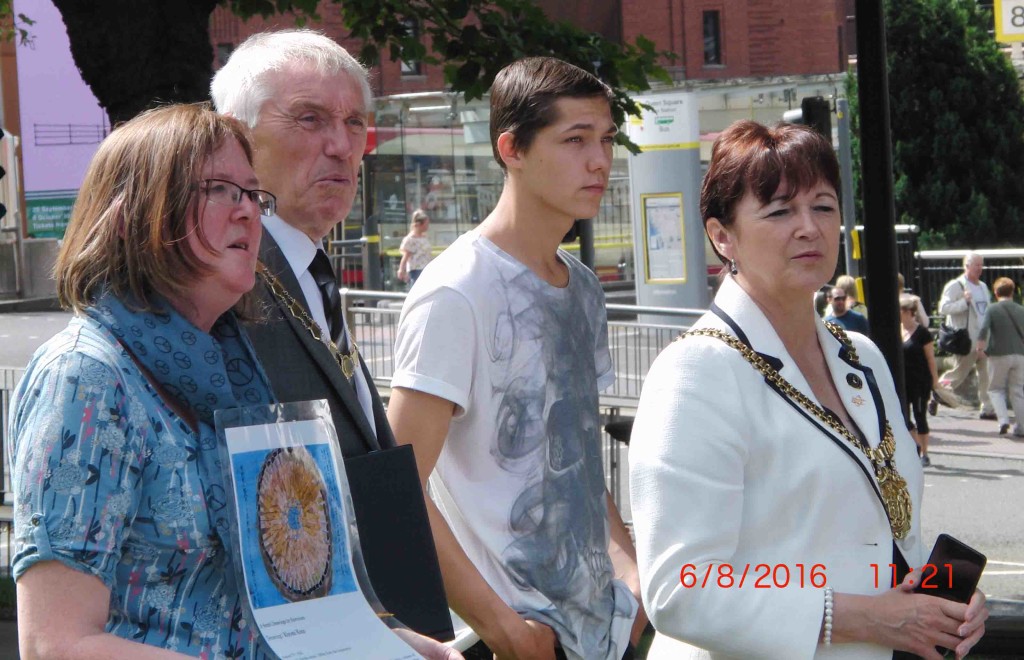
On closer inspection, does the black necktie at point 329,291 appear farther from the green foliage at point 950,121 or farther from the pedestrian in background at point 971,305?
the green foliage at point 950,121

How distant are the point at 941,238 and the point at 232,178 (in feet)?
80.4

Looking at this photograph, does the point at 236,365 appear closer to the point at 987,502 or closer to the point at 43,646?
the point at 43,646

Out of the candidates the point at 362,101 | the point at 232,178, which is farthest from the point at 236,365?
the point at 362,101

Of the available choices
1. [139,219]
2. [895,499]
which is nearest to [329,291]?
[139,219]

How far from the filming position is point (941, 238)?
25.0m

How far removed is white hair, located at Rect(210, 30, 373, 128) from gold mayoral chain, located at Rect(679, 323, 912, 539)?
876mm

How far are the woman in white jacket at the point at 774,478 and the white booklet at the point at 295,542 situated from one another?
→ 72 centimetres

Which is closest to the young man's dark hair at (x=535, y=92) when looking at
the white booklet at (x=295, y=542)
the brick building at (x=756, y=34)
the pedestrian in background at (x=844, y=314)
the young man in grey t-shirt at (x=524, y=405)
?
the young man in grey t-shirt at (x=524, y=405)

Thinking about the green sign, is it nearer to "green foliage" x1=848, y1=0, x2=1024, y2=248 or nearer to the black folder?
"green foliage" x1=848, y1=0, x2=1024, y2=248

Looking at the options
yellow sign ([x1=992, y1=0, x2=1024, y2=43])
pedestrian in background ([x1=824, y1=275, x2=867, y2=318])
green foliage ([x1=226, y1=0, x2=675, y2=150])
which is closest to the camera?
green foliage ([x1=226, y1=0, x2=675, y2=150])

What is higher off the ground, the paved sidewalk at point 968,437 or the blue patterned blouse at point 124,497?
the blue patterned blouse at point 124,497

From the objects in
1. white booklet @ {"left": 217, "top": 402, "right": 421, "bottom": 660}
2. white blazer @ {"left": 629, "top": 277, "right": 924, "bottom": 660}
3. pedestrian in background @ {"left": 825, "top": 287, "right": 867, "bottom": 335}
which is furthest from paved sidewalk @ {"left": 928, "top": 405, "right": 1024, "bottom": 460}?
white booklet @ {"left": 217, "top": 402, "right": 421, "bottom": 660}

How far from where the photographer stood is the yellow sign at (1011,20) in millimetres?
13039

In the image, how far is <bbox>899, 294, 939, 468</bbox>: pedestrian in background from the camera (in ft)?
46.4
